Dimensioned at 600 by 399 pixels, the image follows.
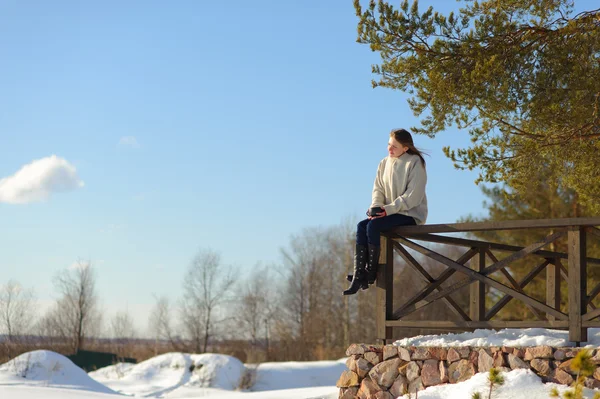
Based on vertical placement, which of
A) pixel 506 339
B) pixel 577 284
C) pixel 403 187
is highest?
pixel 403 187

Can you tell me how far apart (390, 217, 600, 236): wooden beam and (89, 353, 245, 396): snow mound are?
14950 millimetres

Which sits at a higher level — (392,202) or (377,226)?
(392,202)

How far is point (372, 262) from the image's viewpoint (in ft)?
23.1

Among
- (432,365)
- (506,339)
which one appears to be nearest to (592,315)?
(506,339)

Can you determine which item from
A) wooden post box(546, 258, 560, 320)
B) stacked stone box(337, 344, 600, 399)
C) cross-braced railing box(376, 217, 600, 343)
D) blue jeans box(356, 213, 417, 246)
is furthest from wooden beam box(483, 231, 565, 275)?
wooden post box(546, 258, 560, 320)

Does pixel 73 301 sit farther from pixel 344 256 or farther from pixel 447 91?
pixel 447 91

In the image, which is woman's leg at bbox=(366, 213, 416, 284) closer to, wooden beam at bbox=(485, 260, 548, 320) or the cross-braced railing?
the cross-braced railing

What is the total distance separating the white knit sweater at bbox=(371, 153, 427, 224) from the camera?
279 inches

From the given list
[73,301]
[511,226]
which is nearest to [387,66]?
[511,226]

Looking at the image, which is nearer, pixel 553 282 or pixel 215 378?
pixel 553 282

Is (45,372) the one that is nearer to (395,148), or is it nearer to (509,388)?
(395,148)

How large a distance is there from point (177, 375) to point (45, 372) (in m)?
6.53

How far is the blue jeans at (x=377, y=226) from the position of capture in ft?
23.1

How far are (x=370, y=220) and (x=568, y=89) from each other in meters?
3.51
